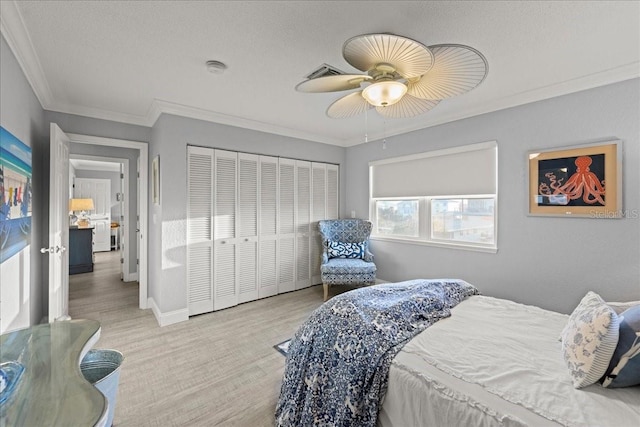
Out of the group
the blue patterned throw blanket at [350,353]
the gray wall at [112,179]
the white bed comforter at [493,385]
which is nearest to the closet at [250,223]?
the blue patterned throw blanket at [350,353]

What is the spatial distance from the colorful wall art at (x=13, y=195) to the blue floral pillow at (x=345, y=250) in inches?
126

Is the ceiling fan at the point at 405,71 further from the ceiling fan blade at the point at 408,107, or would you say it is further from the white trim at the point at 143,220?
the white trim at the point at 143,220

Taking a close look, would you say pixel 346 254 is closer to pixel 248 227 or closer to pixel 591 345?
pixel 248 227

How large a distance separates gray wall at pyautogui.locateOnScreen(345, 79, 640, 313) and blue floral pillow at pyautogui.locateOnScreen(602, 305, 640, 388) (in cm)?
178

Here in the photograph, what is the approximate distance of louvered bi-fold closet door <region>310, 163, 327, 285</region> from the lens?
4.67 metres

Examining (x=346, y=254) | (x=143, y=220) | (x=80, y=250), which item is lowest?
(x=80, y=250)

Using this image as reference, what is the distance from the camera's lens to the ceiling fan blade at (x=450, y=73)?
57.0 inches

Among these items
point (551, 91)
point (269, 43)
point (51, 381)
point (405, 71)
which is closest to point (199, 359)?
point (51, 381)

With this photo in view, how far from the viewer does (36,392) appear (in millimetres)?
862

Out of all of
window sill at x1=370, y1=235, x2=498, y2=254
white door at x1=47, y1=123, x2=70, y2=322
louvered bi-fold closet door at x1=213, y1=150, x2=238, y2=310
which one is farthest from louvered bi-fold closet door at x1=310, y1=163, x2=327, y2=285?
white door at x1=47, y1=123, x2=70, y2=322

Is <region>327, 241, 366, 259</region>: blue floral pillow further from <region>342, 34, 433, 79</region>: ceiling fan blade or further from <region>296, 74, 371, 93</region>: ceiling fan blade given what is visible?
<region>342, 34, 433, 79</region>: ceiling fan blade

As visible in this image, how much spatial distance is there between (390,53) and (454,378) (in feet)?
5.13

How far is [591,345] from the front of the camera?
1188mm

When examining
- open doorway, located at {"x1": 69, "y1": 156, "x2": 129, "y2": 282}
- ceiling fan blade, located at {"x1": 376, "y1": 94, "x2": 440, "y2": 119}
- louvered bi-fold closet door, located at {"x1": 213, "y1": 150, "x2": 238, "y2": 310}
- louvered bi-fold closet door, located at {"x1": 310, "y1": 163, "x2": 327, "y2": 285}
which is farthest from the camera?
open doorway, located at {"x1": 69, "y1": 156, "x2": 129, "y2": 282}
